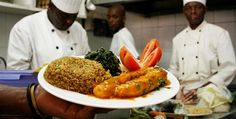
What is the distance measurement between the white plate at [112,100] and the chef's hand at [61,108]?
5 cm

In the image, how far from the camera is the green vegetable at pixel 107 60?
88 centimetres

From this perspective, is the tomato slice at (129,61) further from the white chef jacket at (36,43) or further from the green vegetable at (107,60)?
the white chef jacket at (36,43)

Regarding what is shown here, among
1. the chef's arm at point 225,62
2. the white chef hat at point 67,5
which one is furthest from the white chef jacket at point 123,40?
the white chef hat at point 67,5

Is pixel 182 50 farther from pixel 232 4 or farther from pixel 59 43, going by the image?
pixel 59 43

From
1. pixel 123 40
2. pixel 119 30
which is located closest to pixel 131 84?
pixel 123 40

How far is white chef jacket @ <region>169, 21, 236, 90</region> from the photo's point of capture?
2414 millimetres

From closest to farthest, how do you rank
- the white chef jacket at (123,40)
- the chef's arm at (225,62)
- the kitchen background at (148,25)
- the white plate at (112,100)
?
the white plate at (112,100), the chef's arm at (225,62), the kitchen background at (148,25), the white chef jacket at (123,40)

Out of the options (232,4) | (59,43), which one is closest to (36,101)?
(59,43)

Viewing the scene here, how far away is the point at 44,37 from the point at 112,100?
138 centimetres

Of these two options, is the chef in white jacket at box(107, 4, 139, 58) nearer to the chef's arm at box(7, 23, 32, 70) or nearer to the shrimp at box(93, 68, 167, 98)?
the chef's arm at box(7, 23, 32, 70)

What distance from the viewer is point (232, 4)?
288 centimetres

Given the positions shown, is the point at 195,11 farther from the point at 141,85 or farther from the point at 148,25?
the point at 141,85

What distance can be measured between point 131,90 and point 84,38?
5.01 ft

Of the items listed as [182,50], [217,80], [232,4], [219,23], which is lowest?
[217,80]
